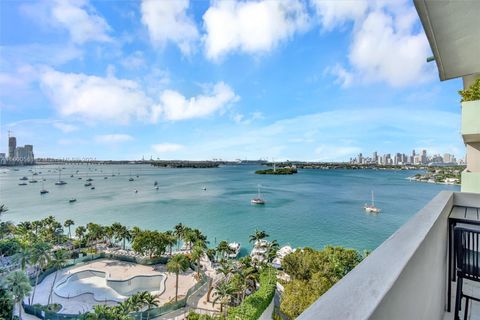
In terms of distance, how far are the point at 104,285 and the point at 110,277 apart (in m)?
0.51

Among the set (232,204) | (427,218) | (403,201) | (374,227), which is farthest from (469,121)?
(403,201)

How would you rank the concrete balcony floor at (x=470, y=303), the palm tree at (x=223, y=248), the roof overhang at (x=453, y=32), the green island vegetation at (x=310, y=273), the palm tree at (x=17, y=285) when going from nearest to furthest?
the concrete balcony floor at (x=470, y=303) < the roof overhang at (x=453, y=32) < the green island vegetation at (x=310, y=273) < the palm tree at (x=17, y=285) < the palm tree at (x=223, y=248)

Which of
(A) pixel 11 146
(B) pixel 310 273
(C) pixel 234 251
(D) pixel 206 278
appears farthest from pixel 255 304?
(A) pixel 11 146

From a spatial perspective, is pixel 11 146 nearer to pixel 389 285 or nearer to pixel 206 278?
pixel 206 278

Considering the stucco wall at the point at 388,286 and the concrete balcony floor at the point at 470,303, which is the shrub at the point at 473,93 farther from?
the stucco wall at the point at 388,286

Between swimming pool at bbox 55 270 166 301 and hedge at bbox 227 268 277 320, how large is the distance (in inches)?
292

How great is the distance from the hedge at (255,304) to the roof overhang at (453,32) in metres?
8.86

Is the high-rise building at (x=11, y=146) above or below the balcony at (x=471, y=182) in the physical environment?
above

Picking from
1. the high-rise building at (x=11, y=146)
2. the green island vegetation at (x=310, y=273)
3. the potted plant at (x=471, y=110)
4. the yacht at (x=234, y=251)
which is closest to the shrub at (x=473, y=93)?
the potted plant at (x=471, y=110)

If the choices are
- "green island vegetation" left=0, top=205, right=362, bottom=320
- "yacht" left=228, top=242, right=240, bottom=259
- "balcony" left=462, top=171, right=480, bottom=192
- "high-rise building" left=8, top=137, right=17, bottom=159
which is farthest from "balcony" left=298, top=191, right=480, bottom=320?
"high-rise building" left=8, top=137, right=17, bottom=159

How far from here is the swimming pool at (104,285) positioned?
14397mm

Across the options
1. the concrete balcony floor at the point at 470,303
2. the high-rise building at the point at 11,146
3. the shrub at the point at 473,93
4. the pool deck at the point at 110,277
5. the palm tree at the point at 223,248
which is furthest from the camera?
the high-rise building at the point at 11,146

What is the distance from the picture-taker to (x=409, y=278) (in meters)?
0.83

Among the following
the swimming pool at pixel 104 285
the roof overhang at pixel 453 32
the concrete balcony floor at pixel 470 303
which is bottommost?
the swimming pool at pixel 104 285
